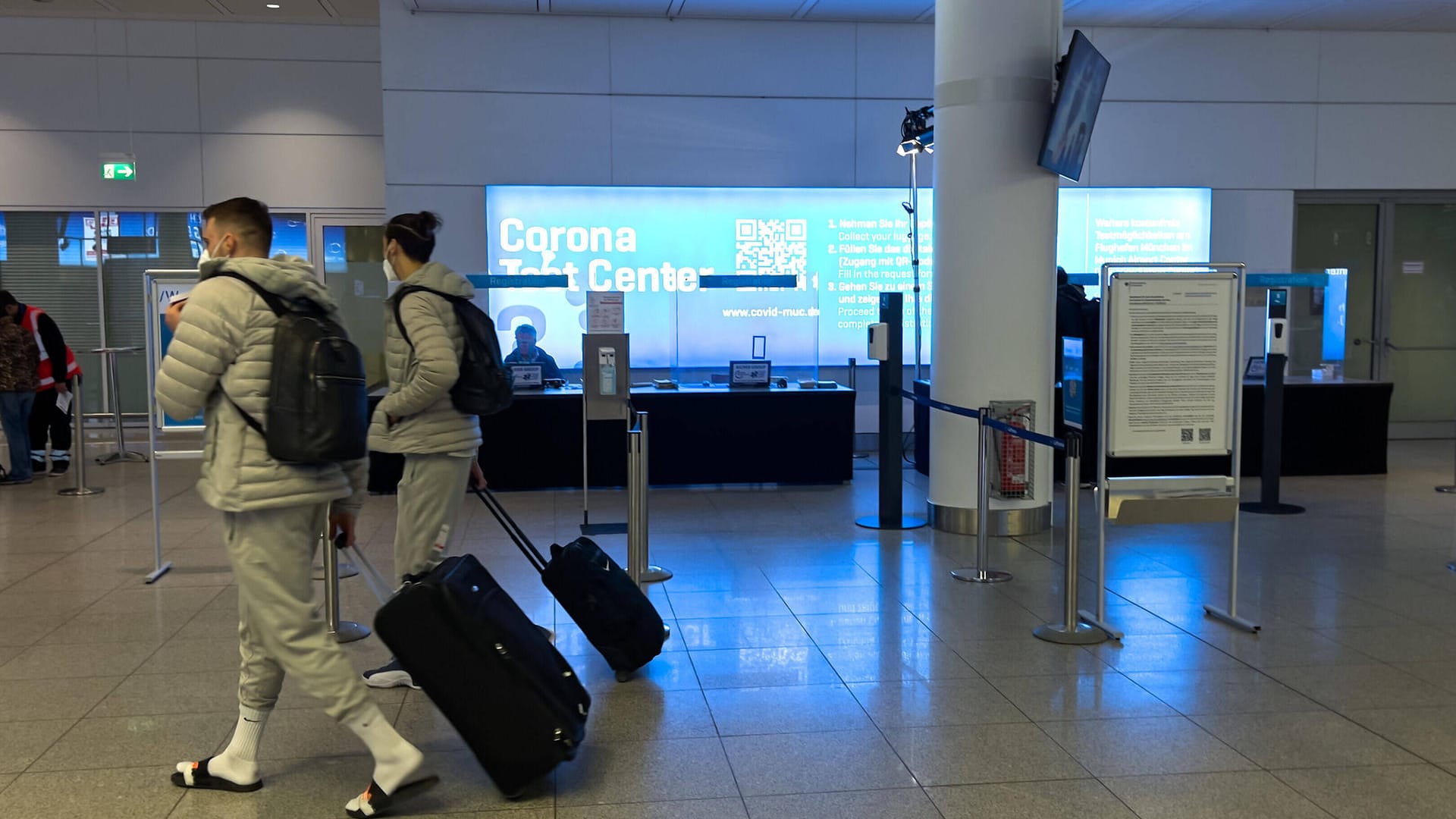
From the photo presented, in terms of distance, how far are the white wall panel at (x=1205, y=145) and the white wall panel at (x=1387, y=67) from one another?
0.42 metres

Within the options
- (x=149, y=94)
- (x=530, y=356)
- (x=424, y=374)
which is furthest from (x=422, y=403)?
(x=149, y=94)

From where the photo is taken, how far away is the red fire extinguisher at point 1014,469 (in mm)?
7137

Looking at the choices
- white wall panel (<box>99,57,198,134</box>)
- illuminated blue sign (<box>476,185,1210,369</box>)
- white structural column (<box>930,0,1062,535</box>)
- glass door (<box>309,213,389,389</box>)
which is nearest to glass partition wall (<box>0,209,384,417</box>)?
glass door (<box>309,213,389,389</box>)

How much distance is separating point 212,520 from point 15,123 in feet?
22.2

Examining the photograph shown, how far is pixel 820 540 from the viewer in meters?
6.91

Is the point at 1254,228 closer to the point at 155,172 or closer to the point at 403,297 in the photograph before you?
the point at 403,297

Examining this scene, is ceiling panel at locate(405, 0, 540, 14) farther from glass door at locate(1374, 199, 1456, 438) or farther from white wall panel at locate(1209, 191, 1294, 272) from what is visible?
glass door at locate(1374, 199, 1456, 438)

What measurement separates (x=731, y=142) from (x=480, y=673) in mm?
7941

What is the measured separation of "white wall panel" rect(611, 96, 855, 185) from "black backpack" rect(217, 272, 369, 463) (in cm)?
747

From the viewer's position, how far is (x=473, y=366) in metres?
4.09

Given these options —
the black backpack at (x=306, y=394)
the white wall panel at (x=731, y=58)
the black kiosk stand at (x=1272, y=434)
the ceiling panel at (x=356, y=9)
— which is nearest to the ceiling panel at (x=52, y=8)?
the ceiling panel at (x=356, y=9)

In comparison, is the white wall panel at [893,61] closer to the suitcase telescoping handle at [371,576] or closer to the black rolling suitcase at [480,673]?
the suitcase telescoping handle at [371,576]

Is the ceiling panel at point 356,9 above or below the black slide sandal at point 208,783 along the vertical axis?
above

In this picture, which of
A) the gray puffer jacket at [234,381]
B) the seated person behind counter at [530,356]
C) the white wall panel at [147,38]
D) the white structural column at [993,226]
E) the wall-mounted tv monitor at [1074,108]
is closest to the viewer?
the gray puffer jacket at [234,381]
